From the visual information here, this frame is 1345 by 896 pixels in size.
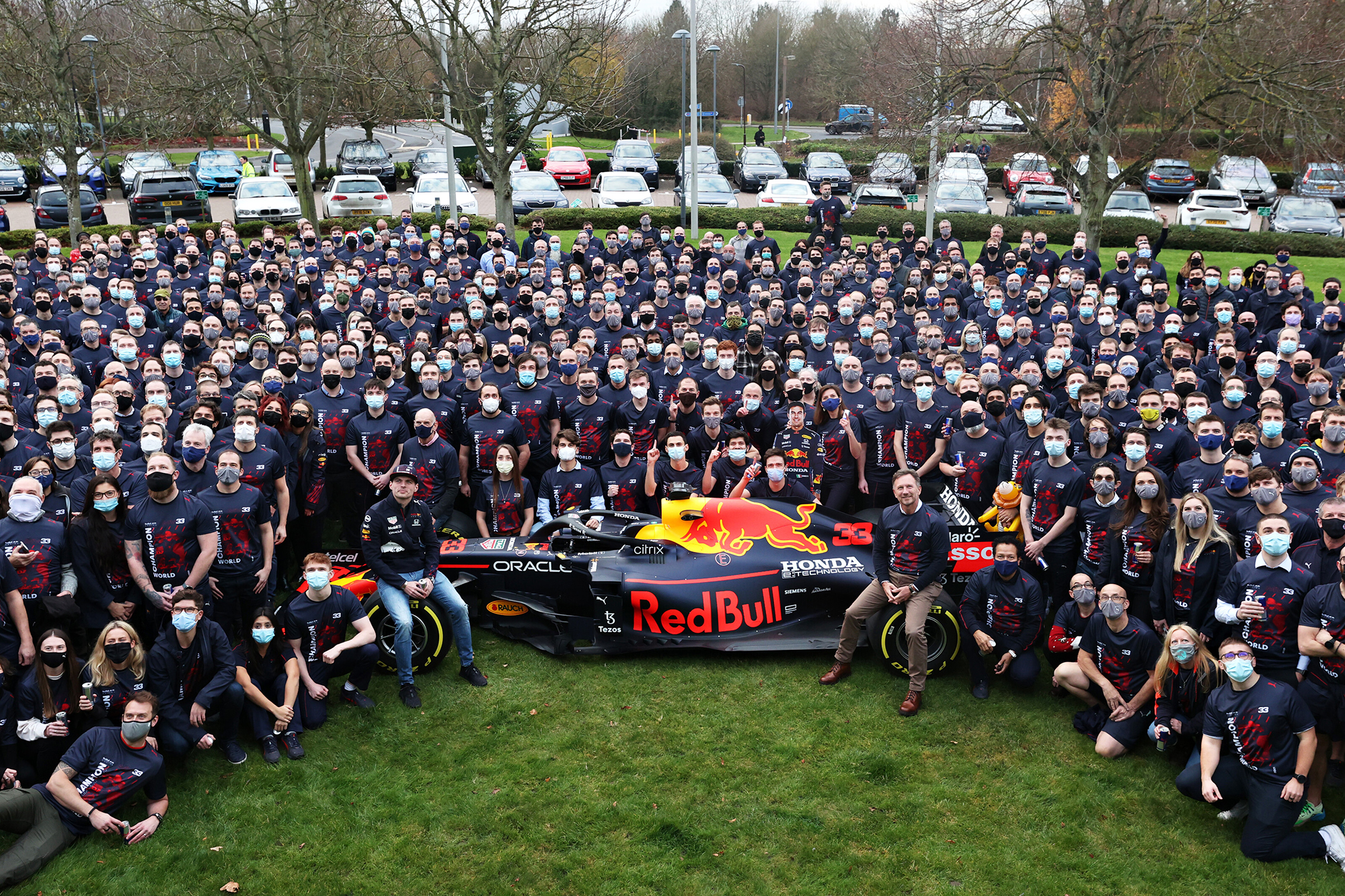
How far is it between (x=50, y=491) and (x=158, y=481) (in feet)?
3.46

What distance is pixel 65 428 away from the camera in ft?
30.0

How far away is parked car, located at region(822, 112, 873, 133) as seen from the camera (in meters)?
48.0

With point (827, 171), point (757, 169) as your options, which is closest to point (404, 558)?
point (827, 171)

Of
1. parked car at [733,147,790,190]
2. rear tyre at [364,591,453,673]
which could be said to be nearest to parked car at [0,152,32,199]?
parked car at [733,147,790,190]

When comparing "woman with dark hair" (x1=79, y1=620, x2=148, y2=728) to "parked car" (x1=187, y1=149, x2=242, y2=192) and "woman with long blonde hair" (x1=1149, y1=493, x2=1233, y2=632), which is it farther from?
"parked car" (x1=187, y1=149, x2=242, y2=192)

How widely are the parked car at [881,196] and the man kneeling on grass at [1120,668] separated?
24.6 metres

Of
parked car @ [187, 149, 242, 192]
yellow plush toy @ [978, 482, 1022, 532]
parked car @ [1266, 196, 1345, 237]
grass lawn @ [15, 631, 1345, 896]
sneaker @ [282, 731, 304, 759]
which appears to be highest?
parked car @ [187, 149, 242, 192]

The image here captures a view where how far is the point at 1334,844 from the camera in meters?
7.02

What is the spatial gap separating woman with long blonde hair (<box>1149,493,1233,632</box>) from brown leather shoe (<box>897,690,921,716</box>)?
1979 millimetres

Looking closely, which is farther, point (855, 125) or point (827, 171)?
point (855, 125)

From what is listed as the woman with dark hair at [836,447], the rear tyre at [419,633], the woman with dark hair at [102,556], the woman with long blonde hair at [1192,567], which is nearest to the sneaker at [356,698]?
the rear tyre at [419,633]

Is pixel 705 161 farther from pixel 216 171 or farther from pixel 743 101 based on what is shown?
pixel 743 101

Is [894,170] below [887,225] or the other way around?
the other way around

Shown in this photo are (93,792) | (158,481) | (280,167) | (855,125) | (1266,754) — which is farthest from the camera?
(855,125)
